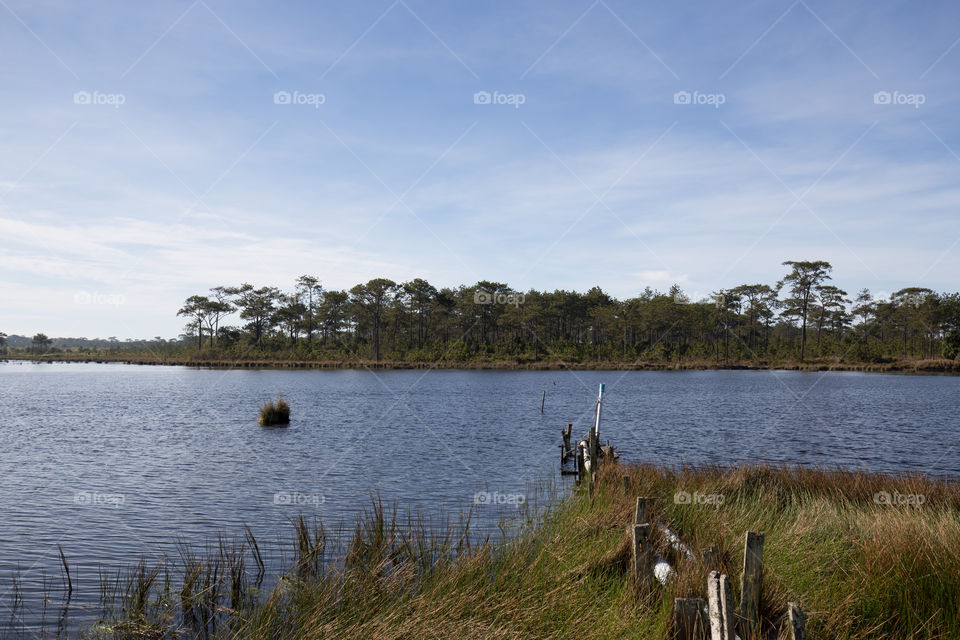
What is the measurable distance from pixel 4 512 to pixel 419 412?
27625mm

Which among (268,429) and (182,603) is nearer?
(182,603)

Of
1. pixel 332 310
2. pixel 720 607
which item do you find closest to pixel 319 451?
pixel 720 607

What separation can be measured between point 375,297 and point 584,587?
106 meters

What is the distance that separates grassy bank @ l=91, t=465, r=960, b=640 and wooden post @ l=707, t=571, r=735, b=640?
671mm

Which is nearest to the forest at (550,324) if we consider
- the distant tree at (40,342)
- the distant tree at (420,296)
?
the distant tree at (420,296)

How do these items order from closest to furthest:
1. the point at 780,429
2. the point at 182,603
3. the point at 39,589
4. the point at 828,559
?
the point at 828,559
the point at 182,603
the point at 39,589
the point at 780,429

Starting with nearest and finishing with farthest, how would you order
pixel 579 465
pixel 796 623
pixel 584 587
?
pixel 796 623, pixel 584 587, pixel 579 465

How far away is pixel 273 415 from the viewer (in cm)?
3338

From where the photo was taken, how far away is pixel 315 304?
123m

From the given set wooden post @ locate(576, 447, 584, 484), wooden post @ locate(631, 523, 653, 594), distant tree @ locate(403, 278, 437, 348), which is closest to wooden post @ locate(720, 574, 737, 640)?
wooden post @ locate(631, 523, 653, 594)

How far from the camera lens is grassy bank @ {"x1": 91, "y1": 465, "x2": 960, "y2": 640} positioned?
6293 mm

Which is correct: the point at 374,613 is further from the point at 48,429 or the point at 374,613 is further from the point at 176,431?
the point at 48,429

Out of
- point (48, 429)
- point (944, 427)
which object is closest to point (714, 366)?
point (944, 427)

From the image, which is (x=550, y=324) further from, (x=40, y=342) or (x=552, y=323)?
(x=40, y=342)
